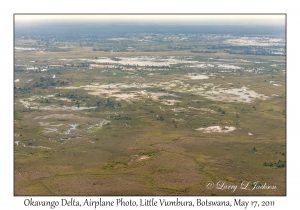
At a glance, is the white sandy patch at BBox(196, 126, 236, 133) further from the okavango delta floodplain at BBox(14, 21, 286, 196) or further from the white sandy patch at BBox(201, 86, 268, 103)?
the white sandy patch at BBox(201, 86, 268, 103)

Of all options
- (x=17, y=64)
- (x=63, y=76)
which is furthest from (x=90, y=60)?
(x=63, y=76)

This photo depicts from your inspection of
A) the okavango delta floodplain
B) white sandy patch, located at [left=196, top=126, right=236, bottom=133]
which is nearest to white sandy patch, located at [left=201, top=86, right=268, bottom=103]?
the okavango delta floodplain

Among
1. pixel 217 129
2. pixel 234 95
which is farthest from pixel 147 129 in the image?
pixel 234 95

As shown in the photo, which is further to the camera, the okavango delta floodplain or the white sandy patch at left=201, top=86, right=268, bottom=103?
the white sandy patch at left=201, top=86, right=268, bottom=103

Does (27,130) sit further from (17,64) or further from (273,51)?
(273,51)

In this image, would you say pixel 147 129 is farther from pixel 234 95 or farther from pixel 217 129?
pixel 234 95

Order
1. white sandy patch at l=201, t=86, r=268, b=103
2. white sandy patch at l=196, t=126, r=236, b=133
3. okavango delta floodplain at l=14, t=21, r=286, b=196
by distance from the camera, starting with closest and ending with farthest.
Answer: okavango delta floodplain at l=14, t=21, r=286, b=196 → white sandy patch at l=196, t=126, r=236, b=133 → white sandy patch at l=201, t=86, r=268, b=103

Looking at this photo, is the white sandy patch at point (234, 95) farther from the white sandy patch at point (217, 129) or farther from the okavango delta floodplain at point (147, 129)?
the white sandy patch at point (217, 129)

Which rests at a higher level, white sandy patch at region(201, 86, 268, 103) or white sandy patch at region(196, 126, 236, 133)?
white sandy patch at region(201, 86, 268, 103)

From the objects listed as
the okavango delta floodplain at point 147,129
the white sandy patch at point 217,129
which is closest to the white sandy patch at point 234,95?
the okavango delta floodplain at point 147,129

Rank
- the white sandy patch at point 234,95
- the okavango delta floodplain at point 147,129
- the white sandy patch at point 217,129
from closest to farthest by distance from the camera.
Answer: the okavango delta floodplain at point 147,129 < the white sandy patch at point 217,129 < the white sandy patch at point 234,95
